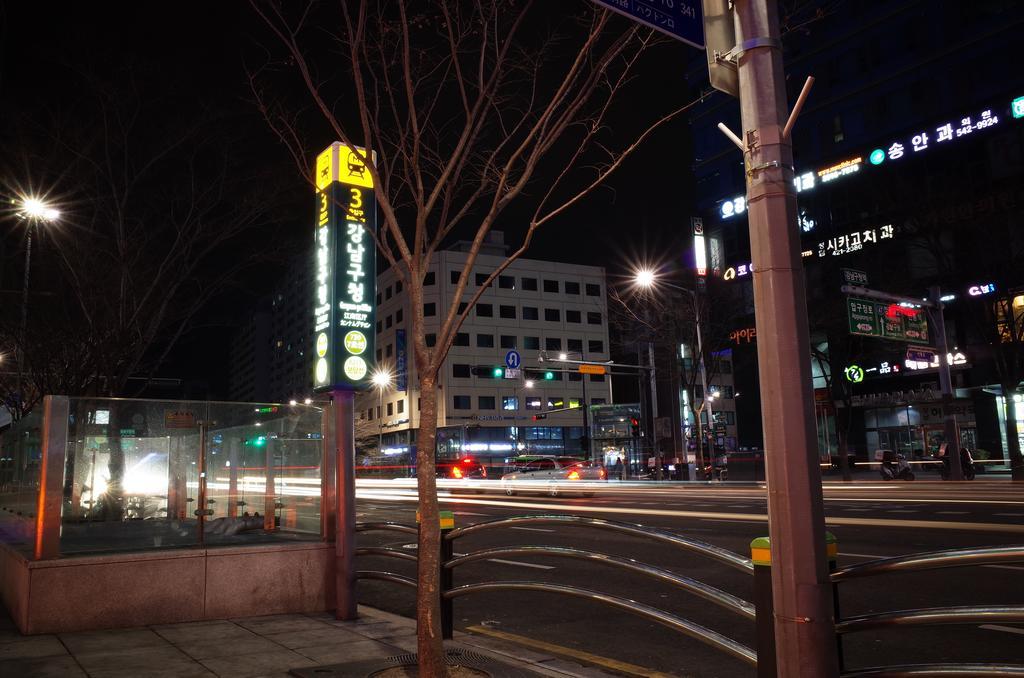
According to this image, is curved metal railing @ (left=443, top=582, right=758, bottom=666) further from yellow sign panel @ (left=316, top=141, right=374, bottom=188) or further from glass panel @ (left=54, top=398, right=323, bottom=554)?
yellow sign panel @ (left=316, top=141, right=374, bottom=188)

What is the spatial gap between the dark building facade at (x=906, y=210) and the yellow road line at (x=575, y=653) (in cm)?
2379

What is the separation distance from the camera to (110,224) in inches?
767

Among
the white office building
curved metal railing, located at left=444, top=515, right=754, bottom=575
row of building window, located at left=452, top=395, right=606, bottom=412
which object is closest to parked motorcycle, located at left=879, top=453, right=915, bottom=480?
curved metal railing, located at left=444, top=515, right=754, bottom=575

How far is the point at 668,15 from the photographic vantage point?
176 inches

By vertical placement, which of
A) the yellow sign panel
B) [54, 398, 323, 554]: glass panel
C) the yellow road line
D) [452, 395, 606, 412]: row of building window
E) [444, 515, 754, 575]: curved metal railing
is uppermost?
[452, 395, 606, 412]: row of building window

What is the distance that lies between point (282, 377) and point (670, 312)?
128 m

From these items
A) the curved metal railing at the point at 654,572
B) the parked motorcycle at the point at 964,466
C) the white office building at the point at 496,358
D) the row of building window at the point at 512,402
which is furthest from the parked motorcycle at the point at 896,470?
the row of building window at the point at 512,402

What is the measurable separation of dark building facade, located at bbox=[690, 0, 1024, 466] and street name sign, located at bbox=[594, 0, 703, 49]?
2572 centimetres

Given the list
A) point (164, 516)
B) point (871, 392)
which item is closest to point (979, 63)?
point (871, 392)

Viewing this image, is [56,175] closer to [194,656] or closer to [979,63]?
[194,656]

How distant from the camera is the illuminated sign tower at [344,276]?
849 centimetres

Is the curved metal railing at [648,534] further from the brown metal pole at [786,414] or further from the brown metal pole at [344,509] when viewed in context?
the brown metal pole at [344,509]

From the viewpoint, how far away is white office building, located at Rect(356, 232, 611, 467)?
73.6m

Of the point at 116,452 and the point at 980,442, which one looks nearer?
the point at 116,452
